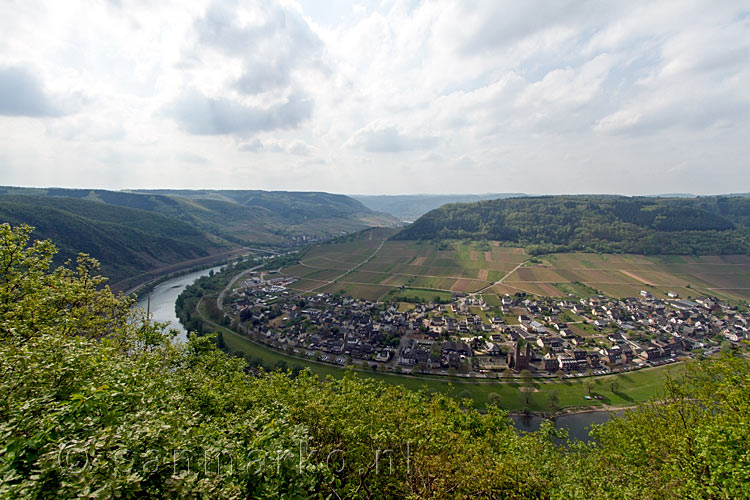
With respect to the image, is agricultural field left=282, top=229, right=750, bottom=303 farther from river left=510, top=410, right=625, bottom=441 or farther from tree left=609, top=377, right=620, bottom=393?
river left=510, top=410, right=625, bottom=441

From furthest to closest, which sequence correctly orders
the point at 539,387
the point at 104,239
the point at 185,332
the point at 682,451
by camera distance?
the point at 104,239, the point at 185,332, the point at 539,387, the point at 682,451

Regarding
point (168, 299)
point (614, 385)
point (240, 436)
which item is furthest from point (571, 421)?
point (168, 299)

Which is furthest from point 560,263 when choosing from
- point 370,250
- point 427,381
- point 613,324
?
point 427,381

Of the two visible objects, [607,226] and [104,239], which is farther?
[607,226]

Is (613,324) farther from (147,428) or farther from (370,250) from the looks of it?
(370,250)

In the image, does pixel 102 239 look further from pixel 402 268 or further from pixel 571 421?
pixel 571 421

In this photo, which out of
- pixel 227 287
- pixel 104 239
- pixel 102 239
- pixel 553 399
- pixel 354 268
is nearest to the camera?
pixel 553 399
